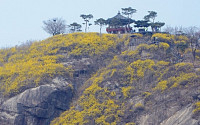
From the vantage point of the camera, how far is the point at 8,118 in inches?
1709

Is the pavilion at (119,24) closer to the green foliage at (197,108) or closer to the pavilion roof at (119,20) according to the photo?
the pavilion roof at (119,20)

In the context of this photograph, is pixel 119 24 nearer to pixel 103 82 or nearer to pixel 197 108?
pixel 103 82

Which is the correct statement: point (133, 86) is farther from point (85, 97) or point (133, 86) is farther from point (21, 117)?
point (21, 117)

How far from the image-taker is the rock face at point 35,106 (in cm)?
4315

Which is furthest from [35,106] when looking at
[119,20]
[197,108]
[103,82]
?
[119,20]

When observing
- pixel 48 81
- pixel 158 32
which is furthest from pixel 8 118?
pixel 158 32

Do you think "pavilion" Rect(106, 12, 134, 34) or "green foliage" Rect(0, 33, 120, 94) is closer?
"green foliage" Rect(0, 33, 120, 94)

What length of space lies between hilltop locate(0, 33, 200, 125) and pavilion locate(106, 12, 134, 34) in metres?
2.41

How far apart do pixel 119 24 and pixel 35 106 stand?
17.9 metres

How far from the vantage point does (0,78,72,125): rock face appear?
43.2 metres

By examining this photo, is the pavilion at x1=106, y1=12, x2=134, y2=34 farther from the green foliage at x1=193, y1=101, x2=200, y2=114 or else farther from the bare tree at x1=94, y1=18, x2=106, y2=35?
the green foliage at x1=193, y1=101, x2=200, y2=114

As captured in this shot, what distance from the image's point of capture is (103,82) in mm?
44750

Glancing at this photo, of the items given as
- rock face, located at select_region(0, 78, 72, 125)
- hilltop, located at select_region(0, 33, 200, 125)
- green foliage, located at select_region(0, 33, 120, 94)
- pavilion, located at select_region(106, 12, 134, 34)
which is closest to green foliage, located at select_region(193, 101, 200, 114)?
hilltop, located at select_region(0, 33, 200, 125)

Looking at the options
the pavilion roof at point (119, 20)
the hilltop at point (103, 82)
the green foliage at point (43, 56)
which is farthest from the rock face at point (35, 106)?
the pavilion roof at point (119, 20)
